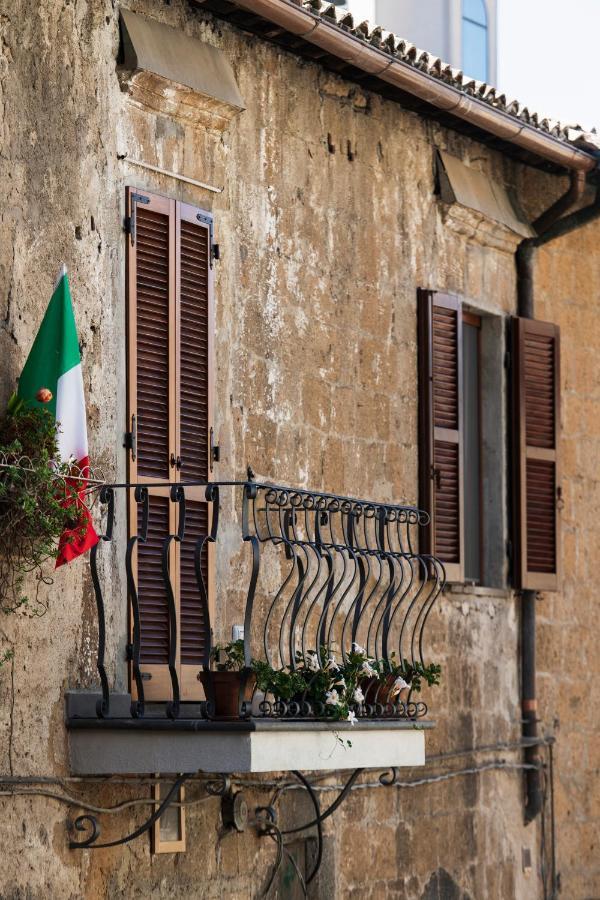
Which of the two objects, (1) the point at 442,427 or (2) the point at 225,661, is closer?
(2) the point at 225,661

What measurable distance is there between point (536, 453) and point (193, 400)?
3.68 m

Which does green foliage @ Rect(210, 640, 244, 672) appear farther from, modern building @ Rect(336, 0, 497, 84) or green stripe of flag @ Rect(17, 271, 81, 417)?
modern building @ Rect(336, 0, 497, 84)

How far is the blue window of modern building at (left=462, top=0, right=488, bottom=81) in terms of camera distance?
625 inches

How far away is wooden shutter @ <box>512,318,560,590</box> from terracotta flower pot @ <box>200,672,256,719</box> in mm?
4224

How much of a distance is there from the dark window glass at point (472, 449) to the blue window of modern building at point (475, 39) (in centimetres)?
400

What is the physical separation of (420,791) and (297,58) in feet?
14.8

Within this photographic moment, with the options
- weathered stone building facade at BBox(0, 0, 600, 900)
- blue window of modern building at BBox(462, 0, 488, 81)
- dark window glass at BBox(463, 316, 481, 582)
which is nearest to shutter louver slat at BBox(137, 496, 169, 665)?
weathered stone building facade at BBox(0, 0, 600, 900)

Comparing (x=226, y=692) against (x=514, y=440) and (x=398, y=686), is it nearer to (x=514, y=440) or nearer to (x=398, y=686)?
(x=398, y=686)

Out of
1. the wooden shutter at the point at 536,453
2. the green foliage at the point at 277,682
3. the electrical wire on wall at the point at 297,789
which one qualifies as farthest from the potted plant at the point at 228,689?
the wooden shutter at the point at 536,453

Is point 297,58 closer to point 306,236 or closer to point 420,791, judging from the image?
point 306,236

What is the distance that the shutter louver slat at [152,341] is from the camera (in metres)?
9.43

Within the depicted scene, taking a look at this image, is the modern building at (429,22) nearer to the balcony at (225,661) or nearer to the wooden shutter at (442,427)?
the wooden shutter at (442,427)

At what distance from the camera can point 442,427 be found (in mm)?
11875

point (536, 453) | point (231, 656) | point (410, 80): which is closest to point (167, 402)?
point (231, 656)
